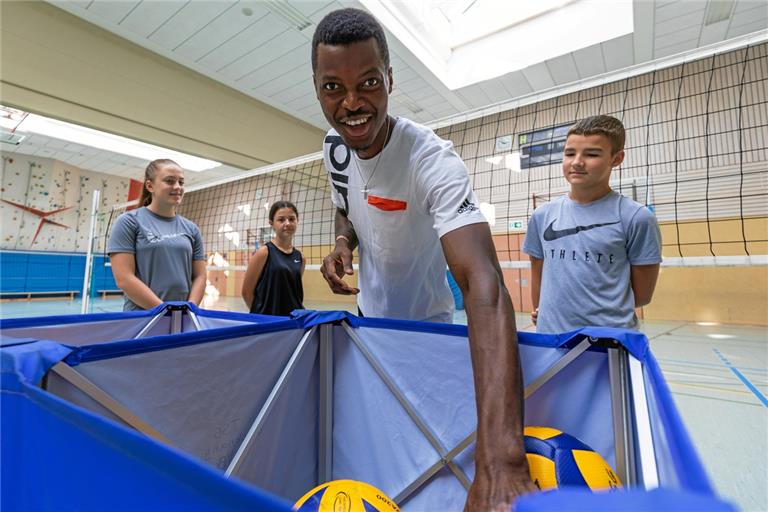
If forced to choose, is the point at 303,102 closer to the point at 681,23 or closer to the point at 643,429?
the point at 681,23

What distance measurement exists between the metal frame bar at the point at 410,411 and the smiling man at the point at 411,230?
0.65 feet

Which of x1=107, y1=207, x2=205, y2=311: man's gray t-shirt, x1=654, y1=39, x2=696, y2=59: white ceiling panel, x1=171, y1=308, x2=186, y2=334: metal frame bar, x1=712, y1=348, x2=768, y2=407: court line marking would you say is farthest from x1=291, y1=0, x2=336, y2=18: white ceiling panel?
x1=712, y1=348, x2=768, y2=407: court line marking

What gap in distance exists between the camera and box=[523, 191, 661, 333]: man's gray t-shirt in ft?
5.25

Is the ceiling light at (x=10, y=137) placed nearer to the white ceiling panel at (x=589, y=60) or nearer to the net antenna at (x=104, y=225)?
the net antenna at (x=104, y=225)

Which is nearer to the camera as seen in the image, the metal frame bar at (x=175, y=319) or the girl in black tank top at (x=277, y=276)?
the metal frame bar at (x=175, y=319)

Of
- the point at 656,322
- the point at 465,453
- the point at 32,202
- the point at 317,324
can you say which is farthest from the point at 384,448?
the point at 32,202

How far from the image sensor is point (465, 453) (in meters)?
1.07

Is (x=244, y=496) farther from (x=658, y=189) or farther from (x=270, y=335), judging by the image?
(x=658, y=189)

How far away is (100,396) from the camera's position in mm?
736

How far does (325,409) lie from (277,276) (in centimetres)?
165

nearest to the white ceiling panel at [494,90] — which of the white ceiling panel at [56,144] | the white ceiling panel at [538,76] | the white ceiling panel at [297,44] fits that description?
the white ceiling panel at [297,44]

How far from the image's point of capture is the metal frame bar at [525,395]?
905mm

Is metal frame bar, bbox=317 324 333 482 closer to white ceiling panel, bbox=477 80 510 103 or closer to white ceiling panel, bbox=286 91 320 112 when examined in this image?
white ceiling panel, bbox=477 80 510 103

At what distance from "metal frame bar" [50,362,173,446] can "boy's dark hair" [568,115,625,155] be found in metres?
1.97
